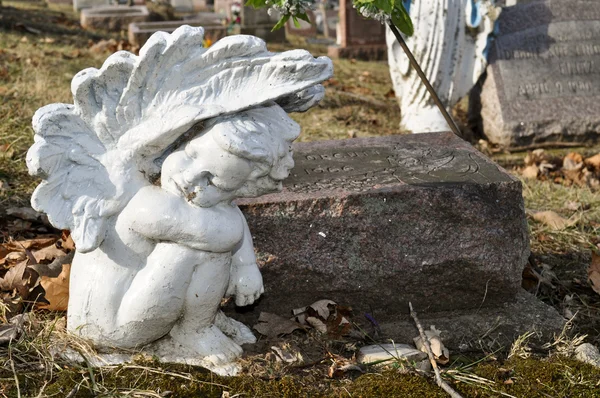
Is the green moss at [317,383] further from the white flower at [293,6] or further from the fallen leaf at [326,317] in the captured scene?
the white flower at [293,6]

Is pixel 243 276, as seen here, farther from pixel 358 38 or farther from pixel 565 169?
pixel 358 38

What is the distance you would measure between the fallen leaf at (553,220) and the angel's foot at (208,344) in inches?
99.0

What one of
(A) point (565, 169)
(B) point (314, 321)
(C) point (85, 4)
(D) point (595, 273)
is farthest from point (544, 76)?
(C) point (85, 4)

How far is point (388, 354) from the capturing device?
2936mm

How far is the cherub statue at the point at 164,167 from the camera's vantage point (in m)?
2.35

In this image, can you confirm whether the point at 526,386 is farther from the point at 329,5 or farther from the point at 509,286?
the point at 329,5

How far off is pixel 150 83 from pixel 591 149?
484 cm

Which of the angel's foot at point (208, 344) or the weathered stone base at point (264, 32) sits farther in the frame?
the weathered stone base at point (264, 32)

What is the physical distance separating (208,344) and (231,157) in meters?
0.76

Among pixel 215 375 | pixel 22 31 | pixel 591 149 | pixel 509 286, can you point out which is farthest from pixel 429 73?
pixel 22 31

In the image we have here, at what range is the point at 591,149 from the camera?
6.32m

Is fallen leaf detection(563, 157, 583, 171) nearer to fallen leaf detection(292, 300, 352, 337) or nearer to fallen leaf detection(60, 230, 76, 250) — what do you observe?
fallen leaf detection(292, 300, 352, 337)

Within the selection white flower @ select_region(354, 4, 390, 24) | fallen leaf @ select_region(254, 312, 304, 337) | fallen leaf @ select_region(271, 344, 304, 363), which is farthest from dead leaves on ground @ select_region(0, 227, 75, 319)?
white flower @ select_region(354, 4, 390, 24)

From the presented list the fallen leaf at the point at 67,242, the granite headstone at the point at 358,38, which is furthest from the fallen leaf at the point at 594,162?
the granite headstone at the point at 358,38
